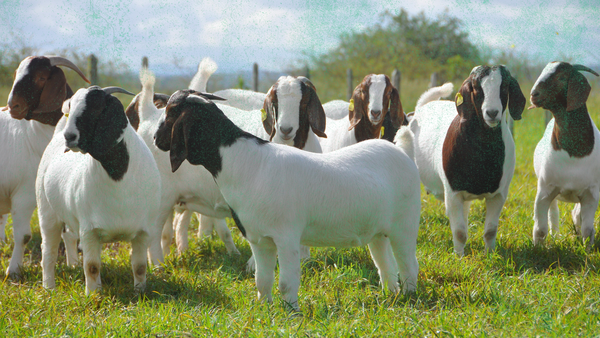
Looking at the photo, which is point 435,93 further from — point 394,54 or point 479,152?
point 394,54

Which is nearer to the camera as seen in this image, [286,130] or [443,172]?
[286,130]

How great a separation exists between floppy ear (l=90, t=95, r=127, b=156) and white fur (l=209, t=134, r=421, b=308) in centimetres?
88

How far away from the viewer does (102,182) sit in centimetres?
385

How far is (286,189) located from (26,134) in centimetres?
317

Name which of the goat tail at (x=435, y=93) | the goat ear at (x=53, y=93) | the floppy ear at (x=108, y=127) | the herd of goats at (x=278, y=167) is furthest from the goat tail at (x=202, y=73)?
the goat tail at (x=435, y=93)

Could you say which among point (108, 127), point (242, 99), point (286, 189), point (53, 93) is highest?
point (53, 93)

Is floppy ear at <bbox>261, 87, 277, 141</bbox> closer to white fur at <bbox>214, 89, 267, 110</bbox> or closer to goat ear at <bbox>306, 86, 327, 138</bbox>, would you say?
goat ear at <bbox>306, 86, 327, 138</bbox>

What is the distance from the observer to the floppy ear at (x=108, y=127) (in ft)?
12.1

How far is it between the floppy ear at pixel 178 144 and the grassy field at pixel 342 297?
95cm

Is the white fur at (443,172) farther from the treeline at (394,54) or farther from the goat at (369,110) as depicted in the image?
the treeline at (394,54)

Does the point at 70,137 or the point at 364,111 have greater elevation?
the point at 70,137

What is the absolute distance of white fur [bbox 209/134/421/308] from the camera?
3.25m

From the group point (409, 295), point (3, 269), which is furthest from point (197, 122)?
point (3, 269)

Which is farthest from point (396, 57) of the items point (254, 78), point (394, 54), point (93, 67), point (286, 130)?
point (286, 130)
